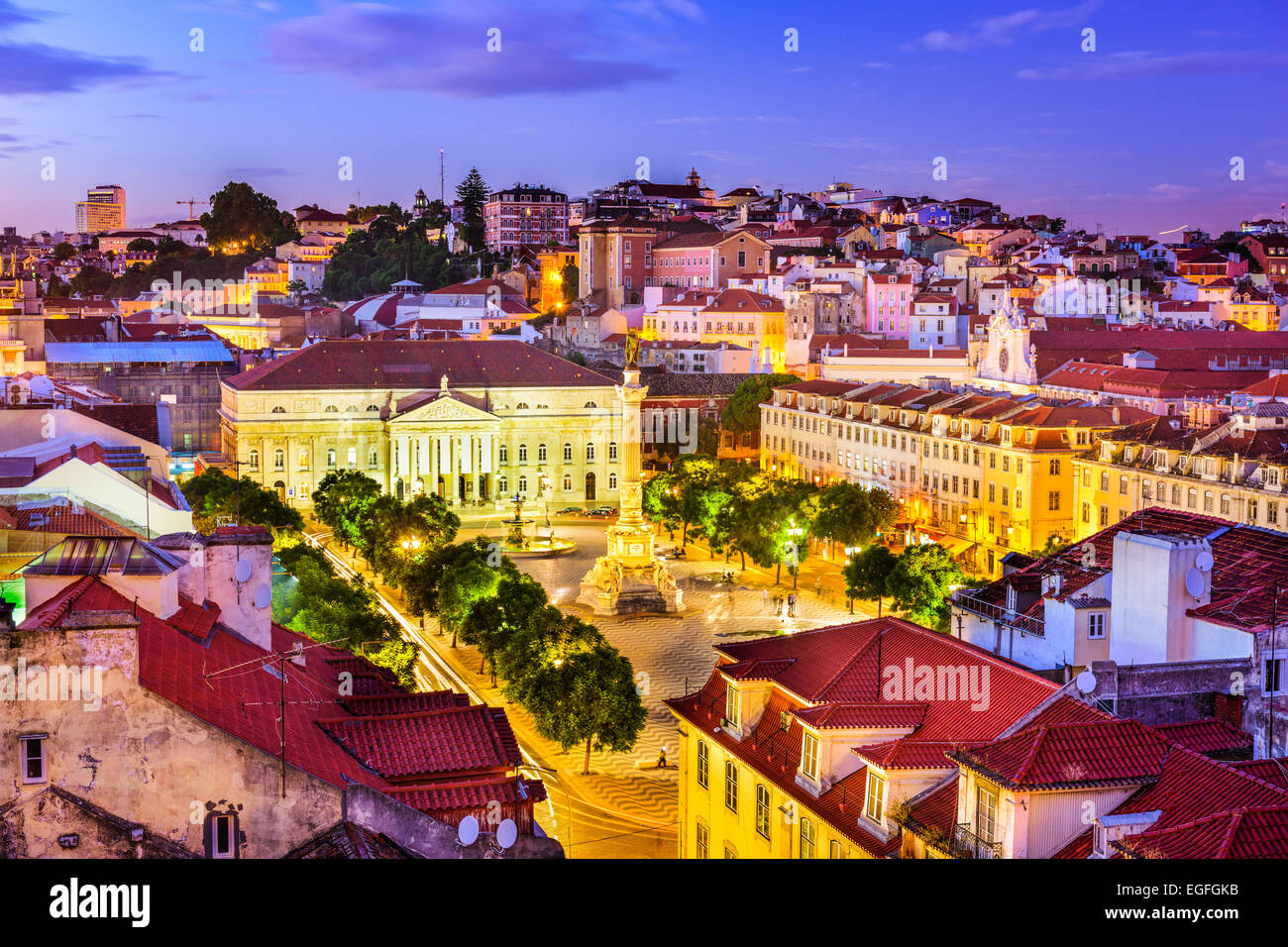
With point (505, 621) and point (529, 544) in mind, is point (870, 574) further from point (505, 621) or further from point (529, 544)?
point (529, 544)

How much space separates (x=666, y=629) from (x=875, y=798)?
101ft

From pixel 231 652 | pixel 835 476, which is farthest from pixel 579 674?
pixel 835 476

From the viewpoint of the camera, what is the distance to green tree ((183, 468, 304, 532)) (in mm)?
50750

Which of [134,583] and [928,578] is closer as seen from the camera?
[134,583]

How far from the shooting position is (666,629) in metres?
49.2

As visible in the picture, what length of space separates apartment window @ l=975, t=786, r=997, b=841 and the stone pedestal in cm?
3548

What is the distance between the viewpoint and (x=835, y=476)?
249 ft

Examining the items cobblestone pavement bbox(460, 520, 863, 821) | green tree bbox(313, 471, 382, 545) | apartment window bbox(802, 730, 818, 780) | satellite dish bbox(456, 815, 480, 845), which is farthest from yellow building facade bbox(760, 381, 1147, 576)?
satellite dish bbox(456, 815, 480, 845)

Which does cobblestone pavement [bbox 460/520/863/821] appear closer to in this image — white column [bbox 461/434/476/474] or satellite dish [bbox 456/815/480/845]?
white column [bbox 461/434/476/474]

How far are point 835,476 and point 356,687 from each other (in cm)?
5711

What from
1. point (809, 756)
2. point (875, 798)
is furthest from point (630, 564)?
point (875, 798)

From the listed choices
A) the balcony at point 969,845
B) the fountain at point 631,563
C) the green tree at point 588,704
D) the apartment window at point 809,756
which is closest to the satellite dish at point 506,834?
the balcony at point 969,845
